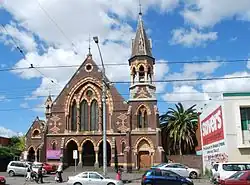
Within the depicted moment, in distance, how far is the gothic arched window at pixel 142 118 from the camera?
5262cm

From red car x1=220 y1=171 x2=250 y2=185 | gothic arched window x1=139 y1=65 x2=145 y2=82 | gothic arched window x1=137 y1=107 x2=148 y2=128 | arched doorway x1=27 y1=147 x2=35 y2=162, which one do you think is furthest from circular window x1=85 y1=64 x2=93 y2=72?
red car x1=220 y1=171 x2=250 y2=185

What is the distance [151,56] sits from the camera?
5616cm

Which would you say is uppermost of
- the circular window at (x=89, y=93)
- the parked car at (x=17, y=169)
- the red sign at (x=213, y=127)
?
the circular window at (x=89, y=93)

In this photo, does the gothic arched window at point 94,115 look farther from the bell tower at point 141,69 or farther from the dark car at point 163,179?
the dark car at point 163,179

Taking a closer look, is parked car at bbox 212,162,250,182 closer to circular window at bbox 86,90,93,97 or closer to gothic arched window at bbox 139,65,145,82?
gothic arched window at bbox 139,65,145,82

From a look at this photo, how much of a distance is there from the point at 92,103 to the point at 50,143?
856 cm

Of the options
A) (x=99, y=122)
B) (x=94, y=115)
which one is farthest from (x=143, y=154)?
(x=94, y=115)

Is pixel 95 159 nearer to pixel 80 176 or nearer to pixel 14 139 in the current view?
pixel 80 176

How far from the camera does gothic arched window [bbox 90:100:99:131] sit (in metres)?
54.9

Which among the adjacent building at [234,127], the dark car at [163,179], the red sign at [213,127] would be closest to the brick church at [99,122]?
the red sign at [213,127]

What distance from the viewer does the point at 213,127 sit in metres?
37.6

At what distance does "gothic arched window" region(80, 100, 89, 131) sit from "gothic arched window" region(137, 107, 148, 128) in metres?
8.06

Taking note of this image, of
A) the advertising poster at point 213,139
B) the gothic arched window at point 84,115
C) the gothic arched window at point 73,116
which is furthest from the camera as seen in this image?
the gothic arched window at point 73,116

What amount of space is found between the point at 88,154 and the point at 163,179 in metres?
30.2
